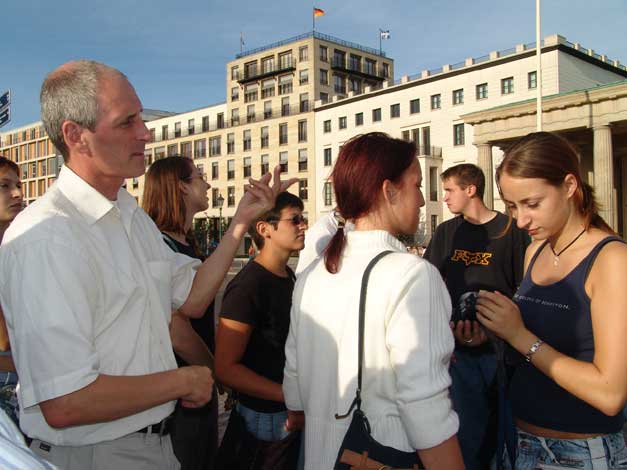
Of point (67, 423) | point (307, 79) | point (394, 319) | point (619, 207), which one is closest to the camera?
point (67, 423)

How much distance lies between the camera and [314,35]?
59219 millimetres

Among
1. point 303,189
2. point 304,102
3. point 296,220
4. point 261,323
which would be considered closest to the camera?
point 261,323

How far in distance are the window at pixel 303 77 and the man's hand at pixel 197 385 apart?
193 feet

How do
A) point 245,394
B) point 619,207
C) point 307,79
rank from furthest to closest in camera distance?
point 307,79 → point 619,207 → point 245,394

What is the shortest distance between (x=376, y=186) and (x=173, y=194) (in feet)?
7.06

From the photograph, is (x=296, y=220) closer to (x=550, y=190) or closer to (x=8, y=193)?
(x=550, y=190)

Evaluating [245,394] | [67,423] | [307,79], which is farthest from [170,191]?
[307,79]

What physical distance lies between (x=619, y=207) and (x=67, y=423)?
37.0 meters

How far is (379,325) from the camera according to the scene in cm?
179

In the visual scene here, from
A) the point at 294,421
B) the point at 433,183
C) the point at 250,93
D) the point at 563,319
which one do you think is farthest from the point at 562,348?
the point at 250,93

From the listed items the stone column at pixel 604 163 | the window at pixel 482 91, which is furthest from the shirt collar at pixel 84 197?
the window at pixel 482 91

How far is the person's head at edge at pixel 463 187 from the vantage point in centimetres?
509

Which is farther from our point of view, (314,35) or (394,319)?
(314,35)

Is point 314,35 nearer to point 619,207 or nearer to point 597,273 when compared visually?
point 619,207
